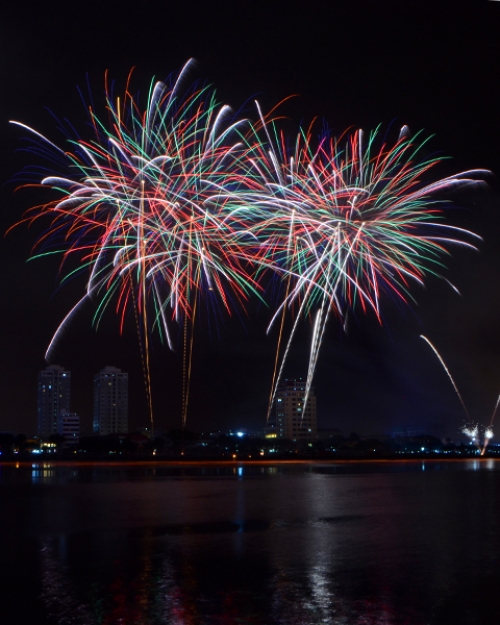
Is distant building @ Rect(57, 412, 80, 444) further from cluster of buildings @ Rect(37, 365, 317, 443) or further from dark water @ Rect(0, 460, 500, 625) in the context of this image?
dark water @ Rect(0, 460, 500, 625)

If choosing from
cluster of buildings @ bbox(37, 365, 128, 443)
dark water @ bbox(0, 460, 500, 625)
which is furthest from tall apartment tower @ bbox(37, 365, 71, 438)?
dark water @ bbox(0, 460, 500, 625)

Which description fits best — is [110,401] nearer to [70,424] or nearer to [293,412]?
[70,424]

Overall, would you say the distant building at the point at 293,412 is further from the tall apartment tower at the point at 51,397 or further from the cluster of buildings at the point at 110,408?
the tall apartment tower at the point at 51,397

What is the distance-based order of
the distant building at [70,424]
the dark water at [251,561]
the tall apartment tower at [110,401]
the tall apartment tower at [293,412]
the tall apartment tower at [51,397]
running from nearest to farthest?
1. the dark water at [251,561]
2. the tall apartment tower at [293,412]
3. the tall apartment tower at [110,401]
4. the distant building at [70,424]
5. the tall apartment tower at [51,397]

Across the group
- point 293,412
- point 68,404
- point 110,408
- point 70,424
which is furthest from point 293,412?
point 68,404

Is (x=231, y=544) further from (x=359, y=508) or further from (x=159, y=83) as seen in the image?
(x=159, y=83)

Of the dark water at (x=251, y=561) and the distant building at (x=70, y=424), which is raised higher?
the dark water at (x=251, y=561)

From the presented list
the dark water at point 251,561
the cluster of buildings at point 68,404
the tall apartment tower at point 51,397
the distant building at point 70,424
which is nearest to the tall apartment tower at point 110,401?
the cluster of buildings at point 68,404

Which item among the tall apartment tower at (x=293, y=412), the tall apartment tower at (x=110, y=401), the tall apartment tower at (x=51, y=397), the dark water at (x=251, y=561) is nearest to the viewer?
the dark water at (x=251, y=561)
